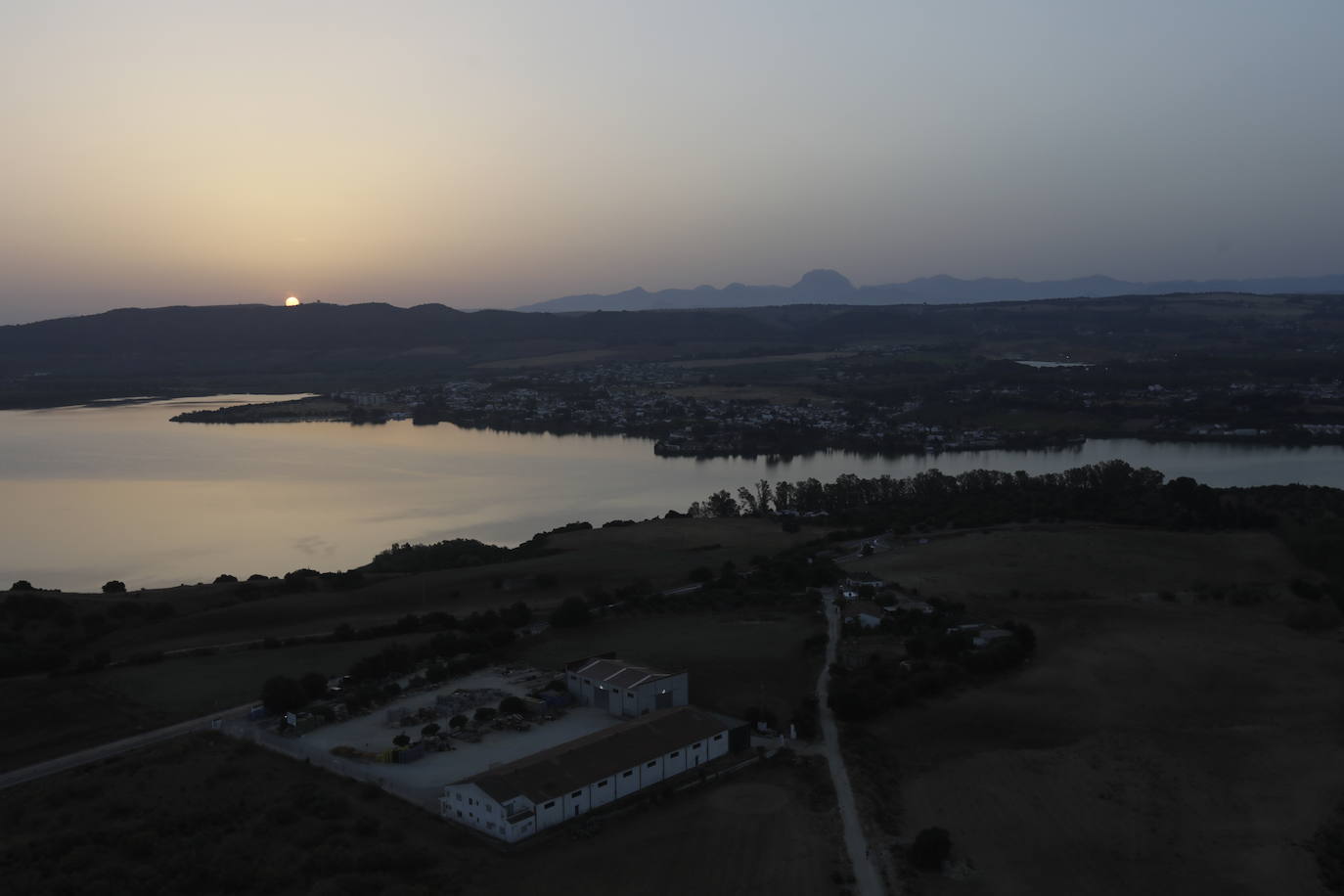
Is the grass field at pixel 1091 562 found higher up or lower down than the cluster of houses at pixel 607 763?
lower down

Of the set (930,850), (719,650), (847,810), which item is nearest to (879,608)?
(719,650)

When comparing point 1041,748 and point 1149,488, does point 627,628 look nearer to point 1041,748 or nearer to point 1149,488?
point 1041,748

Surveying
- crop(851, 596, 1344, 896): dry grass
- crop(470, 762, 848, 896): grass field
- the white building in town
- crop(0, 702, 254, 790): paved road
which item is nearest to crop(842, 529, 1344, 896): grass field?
crop(851, 596, 1344, 896): dry grass

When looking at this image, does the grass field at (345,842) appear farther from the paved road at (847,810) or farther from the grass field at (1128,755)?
the grass field at (1128,755)

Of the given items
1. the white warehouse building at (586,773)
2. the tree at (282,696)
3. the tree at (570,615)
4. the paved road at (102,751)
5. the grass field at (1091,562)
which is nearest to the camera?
the white warehouse building at (586,773)

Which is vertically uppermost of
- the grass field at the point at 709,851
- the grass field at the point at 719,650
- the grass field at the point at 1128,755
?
the grass field at the point at 709,851

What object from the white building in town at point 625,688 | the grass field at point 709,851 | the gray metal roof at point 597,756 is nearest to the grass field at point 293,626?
the white building in town at point 625,688

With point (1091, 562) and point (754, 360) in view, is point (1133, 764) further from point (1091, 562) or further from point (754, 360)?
point (754, 360)

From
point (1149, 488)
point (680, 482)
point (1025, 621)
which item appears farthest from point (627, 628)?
point (680, 482)
